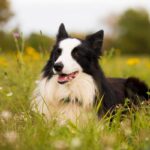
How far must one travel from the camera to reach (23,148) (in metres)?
3.99

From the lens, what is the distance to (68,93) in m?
6.55

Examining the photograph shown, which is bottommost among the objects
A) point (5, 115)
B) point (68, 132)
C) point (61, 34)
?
point (68, 132)

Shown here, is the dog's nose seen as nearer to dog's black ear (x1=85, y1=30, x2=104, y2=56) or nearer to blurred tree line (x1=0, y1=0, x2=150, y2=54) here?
dog's black ear (x1=85, y1=30, x2=104, y2=56)

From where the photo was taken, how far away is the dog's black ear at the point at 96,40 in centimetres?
664

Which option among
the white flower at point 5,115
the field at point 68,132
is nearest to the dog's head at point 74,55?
the field at point 68,132

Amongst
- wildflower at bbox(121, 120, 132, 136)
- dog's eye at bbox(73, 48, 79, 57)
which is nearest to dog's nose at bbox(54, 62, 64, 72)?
dog's eye at bbox(73, 48, 79, 57)

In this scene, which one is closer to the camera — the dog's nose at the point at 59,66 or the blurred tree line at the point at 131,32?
the dog's nose at the point at 59,66

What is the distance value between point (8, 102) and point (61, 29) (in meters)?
1.21

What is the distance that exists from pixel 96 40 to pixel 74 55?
469 millimetres

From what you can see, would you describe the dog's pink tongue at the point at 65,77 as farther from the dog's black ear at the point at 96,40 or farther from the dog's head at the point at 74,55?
the dog's black ear at the point at 96,40

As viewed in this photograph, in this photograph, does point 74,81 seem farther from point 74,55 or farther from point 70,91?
point 74,55

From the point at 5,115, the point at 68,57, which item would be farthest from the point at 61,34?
the point at 5,115

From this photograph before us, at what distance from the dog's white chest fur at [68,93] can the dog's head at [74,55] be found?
120mm

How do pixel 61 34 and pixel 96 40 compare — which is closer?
pixel 96 40
